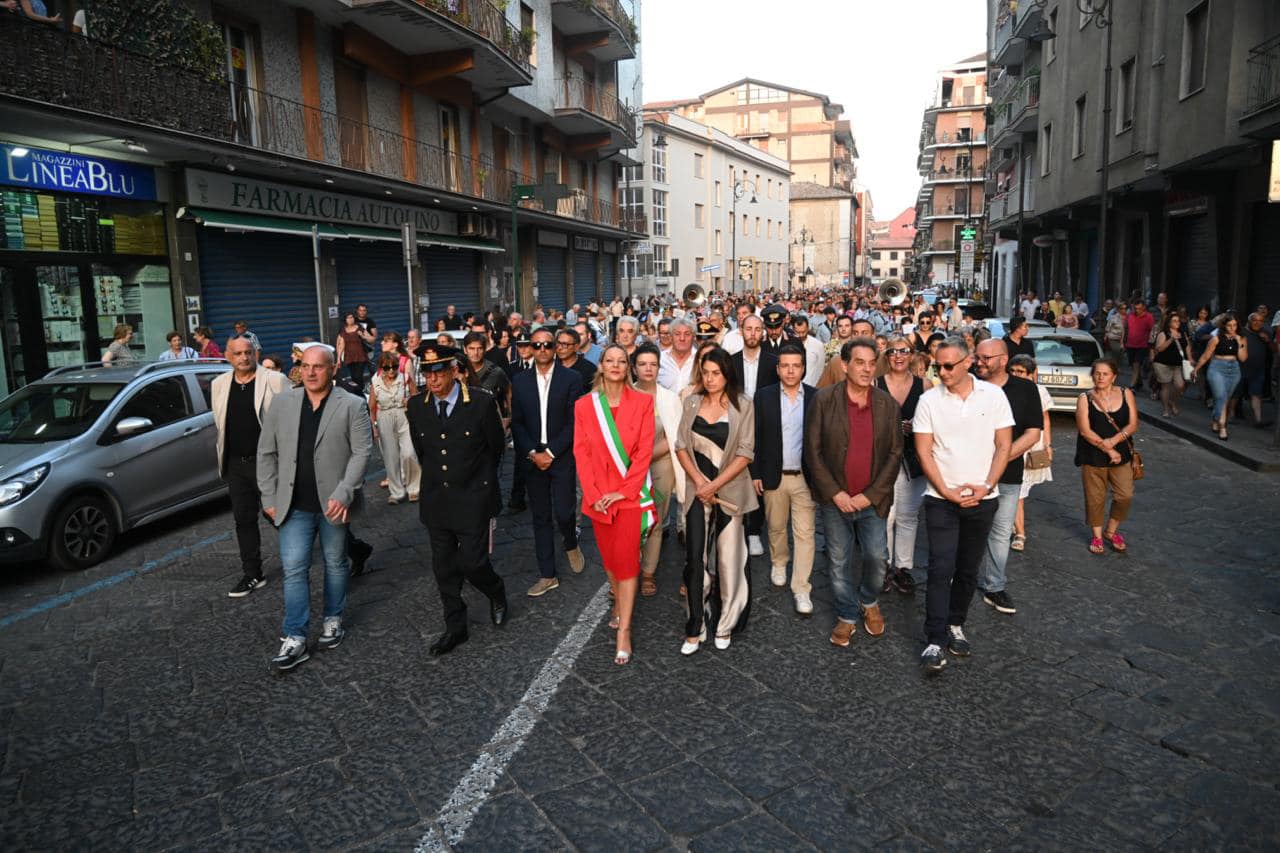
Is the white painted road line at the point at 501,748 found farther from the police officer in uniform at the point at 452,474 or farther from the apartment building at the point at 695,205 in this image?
the apartment building at the point at 695,205

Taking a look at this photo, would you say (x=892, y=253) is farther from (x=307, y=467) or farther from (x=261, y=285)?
(x=307, y=467)

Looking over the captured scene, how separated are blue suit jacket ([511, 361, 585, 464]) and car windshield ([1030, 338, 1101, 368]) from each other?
33.0ft

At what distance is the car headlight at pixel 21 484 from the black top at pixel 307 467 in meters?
3.06

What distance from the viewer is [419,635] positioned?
17.5 feet

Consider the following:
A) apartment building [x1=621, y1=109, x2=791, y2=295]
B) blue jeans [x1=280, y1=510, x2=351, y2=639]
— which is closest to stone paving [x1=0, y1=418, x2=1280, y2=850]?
blue jeans [x1=280, y1=510, x2=351, y2=639]

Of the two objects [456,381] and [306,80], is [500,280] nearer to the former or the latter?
[306,80]

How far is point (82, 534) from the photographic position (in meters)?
6.91

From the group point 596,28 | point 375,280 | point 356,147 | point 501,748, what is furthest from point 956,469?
point 596,28

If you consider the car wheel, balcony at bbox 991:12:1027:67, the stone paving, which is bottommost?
the stone paving

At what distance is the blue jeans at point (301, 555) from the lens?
487 centimetres

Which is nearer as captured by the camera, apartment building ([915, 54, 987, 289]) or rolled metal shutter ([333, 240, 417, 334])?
rolled metal shutter ([333, 240, 417, 334])

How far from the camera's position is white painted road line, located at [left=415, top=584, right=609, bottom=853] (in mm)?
3334

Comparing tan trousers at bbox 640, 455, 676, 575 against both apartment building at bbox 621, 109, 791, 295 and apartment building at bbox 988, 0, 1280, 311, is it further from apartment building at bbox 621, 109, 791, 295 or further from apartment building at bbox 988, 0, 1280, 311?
apartment building at bbox 621, 109, 791, 295

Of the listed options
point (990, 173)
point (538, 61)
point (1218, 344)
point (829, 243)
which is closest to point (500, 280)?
point (538, 61)
